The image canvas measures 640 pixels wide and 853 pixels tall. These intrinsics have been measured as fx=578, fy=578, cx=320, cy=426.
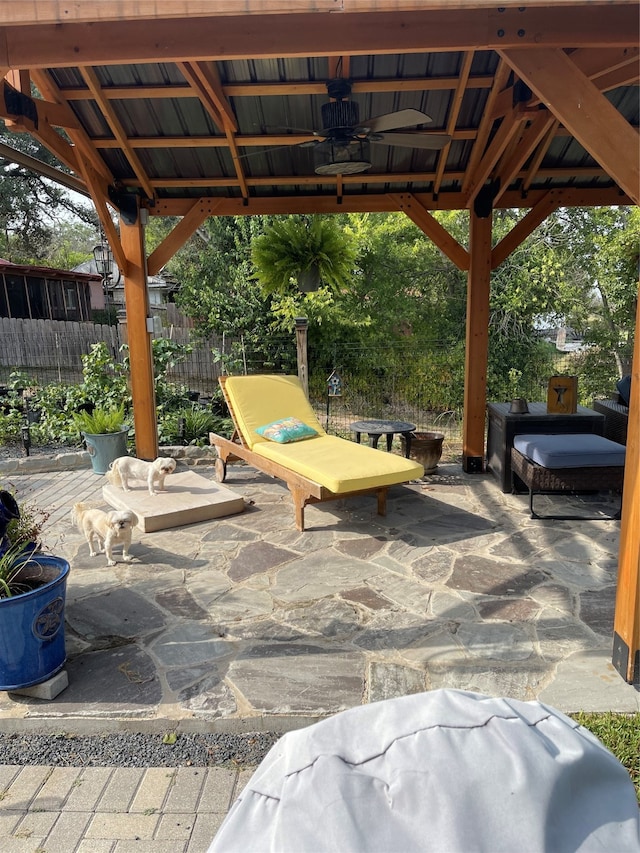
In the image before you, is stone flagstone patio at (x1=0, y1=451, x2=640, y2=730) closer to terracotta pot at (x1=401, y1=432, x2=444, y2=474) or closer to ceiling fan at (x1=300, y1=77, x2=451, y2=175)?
terracotta pot at (x1=401, y1=432, x2=444, y2=474)

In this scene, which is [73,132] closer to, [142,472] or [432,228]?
[142,472]

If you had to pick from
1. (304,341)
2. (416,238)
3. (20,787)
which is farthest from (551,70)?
(416,238)

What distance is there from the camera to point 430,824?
65 cm

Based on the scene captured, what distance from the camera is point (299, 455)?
16.0ft

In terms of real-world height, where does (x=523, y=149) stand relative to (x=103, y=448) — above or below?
above

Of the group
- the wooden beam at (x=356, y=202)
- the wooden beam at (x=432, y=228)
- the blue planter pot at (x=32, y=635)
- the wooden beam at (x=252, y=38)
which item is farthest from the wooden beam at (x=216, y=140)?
the blue planter pot at (x=32, y=635)

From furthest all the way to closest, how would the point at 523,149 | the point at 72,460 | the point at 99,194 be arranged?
the point at 72,460 → the point at 99,194 → the point at 523,149

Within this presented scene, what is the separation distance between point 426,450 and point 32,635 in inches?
174

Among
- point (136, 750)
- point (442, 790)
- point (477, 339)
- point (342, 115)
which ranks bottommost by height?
point (136, 750)

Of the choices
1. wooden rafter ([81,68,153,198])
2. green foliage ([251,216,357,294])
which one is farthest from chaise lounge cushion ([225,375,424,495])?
wooden rafter ([81,68,153,198])

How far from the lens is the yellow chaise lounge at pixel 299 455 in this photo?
14.2 ft

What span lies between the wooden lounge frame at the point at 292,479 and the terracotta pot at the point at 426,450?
1341 mm

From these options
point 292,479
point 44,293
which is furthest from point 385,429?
point 44,293

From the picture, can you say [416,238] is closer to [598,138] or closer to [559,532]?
[559,532]
